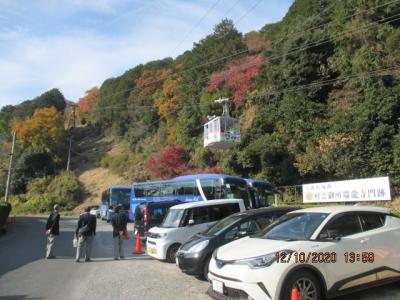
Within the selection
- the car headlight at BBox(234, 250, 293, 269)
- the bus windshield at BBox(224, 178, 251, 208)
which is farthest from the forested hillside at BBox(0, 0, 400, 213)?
the car headlight at BBox(234, 250, 293, 269)

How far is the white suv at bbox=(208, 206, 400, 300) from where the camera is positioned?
6.81 meters

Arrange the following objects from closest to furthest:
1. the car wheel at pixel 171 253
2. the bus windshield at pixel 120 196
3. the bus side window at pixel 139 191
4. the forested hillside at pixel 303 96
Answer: the car wheel at pixel 171 253 < the forested hillside at pixel 303 96 < the bus side window at pixel 139 191 < the bus windshield at pixel 120 196

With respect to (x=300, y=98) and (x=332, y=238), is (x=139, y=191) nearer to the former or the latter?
(x=300, y=98)

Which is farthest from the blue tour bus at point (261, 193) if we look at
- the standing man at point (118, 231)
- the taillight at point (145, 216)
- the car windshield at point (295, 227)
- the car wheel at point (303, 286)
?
the car wheel at point (303, 286)

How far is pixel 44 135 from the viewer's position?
73500 mm

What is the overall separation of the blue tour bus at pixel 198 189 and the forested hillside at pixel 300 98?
7967 millimetres

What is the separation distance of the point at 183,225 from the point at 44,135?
215 feet

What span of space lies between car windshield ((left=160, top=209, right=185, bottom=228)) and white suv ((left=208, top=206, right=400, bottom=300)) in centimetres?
525

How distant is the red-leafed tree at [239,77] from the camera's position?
45062 mm

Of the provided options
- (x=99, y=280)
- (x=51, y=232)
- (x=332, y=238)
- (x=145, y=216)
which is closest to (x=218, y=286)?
(x=332, y=238)

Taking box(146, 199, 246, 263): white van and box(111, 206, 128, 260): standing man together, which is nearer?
box(146, 199, 246, 263): white van

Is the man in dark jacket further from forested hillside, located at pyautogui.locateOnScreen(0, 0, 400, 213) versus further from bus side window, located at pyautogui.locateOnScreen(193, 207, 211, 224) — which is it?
forested hillside, located at pyautogui.locateOnScreen(0, 0, 400, 213)

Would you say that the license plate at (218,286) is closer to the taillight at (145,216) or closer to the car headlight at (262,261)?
the car headlight at (262,261)

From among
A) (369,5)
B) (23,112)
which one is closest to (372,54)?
(369,5)
